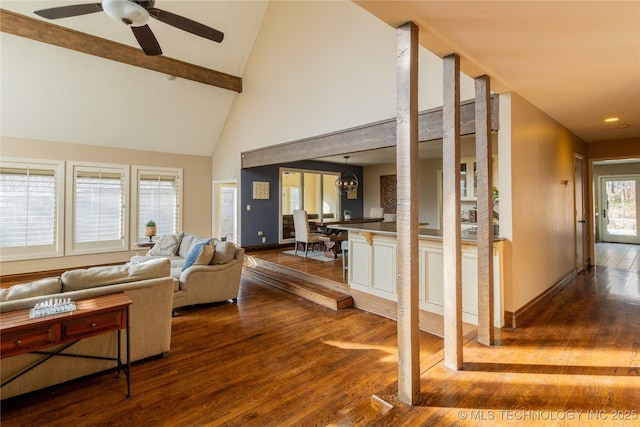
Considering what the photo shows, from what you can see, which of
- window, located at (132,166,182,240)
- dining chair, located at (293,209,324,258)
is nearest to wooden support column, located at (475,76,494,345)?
dining chair, located at (293,209,324,258)

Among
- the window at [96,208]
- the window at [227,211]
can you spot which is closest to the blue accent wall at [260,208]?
the window at [227,211]

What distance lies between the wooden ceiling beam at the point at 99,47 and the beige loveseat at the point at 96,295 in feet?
13.8

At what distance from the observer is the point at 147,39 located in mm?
3383

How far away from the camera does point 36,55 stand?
4848 millimetres

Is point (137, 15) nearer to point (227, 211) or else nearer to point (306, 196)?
point (227, 211)

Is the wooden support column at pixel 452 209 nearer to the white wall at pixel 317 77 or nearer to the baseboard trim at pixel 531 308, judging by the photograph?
the baseboard trim at pixel 531 308

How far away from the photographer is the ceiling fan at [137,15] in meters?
2.57

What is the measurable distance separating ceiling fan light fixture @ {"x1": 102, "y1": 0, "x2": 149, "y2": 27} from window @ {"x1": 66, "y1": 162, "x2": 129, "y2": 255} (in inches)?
187

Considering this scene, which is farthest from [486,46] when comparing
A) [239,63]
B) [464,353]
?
[239,63]

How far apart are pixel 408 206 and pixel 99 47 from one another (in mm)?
5907

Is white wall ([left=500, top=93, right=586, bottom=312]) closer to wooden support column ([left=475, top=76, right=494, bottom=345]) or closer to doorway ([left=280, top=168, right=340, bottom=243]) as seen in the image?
wooden support column ([left=475, top=76, right=494, bottom=345])

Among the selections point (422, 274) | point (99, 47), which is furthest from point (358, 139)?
point (99, 47)

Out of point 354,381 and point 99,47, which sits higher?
point 99,47

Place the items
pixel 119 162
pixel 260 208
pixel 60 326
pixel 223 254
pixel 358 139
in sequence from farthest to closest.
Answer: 1. pixel 260 208
2. pixel 119 162
3. pixel 358 139
4. pixel 223 254
5. pixel 60 326
